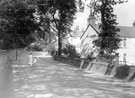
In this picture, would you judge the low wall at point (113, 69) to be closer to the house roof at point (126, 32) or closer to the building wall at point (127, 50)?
the house roof at point (126, 32)

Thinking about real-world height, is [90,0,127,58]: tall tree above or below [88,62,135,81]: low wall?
above

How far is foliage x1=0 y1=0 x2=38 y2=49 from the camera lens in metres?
20.3

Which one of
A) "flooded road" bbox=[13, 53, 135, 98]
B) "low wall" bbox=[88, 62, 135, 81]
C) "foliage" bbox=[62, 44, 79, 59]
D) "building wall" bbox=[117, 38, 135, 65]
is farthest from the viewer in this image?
"building wall" bbox=[117, 38, 135, 65]

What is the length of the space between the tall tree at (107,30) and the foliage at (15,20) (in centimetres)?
727

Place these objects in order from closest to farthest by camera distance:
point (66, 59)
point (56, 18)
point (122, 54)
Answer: point (66, 59)
point (56, 18)
point (122, 54)

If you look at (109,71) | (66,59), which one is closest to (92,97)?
(109,71)

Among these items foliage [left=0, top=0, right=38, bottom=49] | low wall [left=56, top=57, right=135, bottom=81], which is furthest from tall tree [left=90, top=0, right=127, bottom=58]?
foliage [left=0, top=0, right=38, bottom=49]

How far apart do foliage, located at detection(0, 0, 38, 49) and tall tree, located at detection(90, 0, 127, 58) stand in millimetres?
7266

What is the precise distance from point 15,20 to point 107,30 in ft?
32.8

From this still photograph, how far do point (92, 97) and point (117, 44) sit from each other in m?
17.1

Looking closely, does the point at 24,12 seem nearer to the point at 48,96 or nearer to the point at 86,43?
the point at 48,96

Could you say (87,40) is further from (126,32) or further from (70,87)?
(70,87)

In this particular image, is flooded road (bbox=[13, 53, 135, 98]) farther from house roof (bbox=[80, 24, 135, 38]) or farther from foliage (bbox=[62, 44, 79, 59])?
house roof (bbox=[80, 24, 135, 38])

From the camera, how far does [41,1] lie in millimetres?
24031
